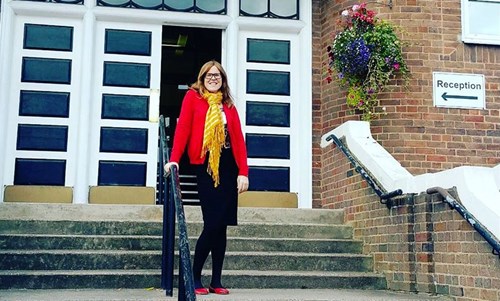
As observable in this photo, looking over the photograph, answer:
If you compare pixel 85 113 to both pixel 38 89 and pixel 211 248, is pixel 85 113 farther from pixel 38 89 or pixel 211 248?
pixel 211 248

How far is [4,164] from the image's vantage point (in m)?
8.05

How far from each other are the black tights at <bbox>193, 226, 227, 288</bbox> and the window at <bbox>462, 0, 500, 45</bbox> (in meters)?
4.64

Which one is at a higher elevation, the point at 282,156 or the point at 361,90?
the point at 361,90

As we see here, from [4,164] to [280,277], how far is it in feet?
12.8

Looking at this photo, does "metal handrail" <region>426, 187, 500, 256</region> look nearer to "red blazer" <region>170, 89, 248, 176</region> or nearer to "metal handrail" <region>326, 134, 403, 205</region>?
"metal handrail" <region>326, 134, 403, 205</region>

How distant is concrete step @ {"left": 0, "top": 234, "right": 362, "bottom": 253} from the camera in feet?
20.0

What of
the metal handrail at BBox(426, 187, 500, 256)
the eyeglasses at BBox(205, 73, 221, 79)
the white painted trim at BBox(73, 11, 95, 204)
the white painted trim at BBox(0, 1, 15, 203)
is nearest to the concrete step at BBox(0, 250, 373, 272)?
the metal handrail at BBox(426, 187, 500, 256)

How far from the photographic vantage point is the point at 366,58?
7.69 m

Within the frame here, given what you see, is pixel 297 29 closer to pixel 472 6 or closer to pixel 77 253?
pixel 472 6

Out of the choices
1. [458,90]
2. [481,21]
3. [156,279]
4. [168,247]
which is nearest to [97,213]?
[156,279]

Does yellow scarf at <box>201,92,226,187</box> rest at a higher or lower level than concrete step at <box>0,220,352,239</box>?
higher

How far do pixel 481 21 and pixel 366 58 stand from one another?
172 centimetres

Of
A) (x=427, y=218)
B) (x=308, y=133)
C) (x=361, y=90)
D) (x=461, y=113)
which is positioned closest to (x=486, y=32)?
(x=461, y=113)

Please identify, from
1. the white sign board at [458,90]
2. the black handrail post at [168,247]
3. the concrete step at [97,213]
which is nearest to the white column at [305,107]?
the concrete step at [97,213]
